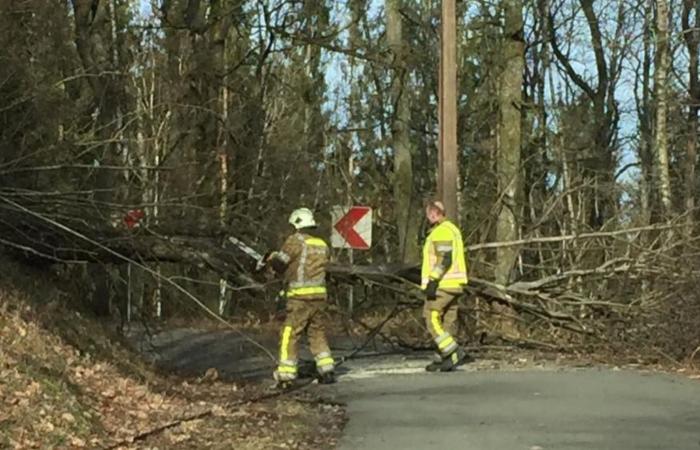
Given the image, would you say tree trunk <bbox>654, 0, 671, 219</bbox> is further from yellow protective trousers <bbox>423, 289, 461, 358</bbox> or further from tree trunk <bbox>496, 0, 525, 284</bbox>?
yellow protective trousers <bbox>423, 289, 461, 358</bbox>

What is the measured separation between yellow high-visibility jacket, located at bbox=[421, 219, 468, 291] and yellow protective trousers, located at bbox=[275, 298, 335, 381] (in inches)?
58.7

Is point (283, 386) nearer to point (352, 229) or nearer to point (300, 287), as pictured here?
point (300, 287)

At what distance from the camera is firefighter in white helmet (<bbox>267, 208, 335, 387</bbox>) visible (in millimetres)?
12547

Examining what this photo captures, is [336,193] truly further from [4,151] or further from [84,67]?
[4,151]

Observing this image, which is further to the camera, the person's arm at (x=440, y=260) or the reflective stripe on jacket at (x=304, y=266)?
the person's arm at (x=440, y=260)

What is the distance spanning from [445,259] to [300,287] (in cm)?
193

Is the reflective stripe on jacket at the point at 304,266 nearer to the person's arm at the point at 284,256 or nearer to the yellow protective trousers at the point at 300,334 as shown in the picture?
the person's arm at the point at 284,256

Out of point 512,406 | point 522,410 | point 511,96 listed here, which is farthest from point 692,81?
point 522,410

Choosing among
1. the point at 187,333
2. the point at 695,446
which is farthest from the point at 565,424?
the point at 187,333

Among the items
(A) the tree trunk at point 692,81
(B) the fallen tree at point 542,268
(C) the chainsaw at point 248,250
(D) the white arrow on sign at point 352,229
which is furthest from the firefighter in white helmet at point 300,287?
(A) the tree trunk at point 692,81

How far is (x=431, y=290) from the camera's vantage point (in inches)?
528

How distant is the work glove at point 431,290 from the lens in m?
13.4

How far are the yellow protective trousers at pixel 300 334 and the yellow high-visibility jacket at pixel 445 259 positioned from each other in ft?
4.89

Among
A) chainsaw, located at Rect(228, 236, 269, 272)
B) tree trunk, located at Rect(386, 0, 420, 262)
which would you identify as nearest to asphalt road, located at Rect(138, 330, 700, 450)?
chainsaw, located at Rect(228, 236, 269, 272)
